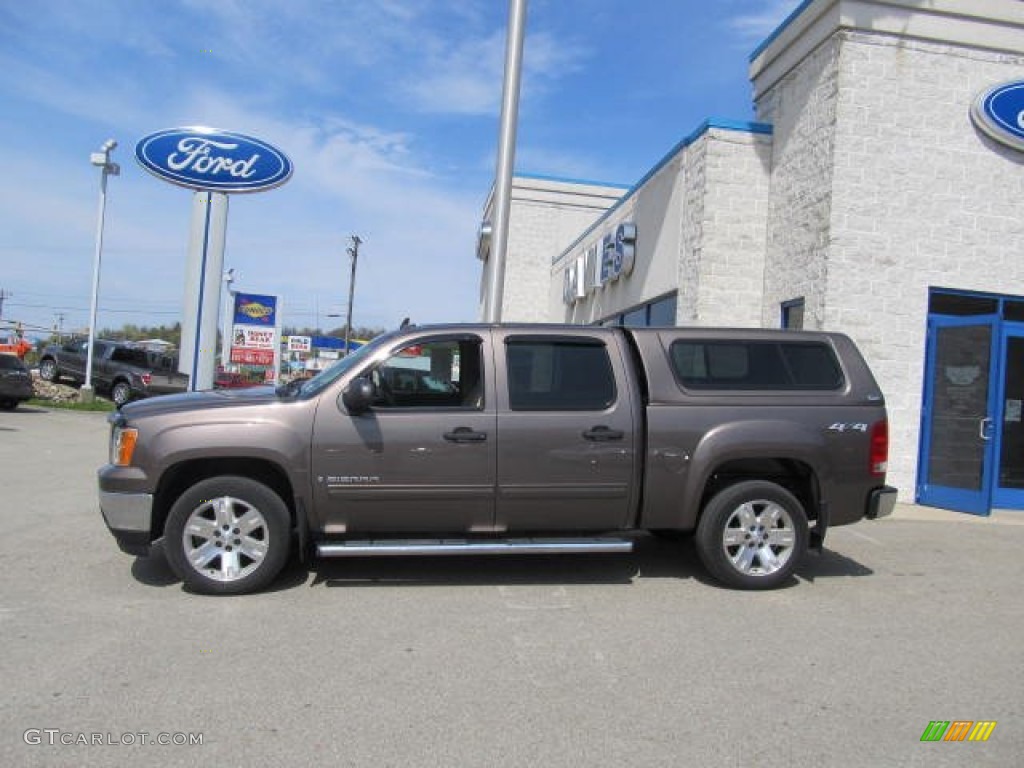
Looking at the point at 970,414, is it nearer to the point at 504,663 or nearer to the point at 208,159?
the point at 504,663

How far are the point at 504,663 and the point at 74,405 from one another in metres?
20.8

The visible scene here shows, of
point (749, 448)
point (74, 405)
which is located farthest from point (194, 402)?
point (74, 405)

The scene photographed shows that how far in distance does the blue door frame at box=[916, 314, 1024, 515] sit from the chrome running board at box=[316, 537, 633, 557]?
6.22m

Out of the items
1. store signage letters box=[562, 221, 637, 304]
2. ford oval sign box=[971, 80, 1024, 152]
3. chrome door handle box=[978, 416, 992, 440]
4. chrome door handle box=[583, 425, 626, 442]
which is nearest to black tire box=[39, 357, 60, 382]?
store signage letters box=[562, 221, 637, 304]

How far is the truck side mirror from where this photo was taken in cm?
526

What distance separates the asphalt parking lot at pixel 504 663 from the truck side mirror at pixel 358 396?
127 centimetres

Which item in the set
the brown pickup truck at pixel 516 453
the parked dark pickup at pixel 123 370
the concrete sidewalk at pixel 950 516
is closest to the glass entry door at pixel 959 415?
the concrete sidewalk at pixel 950 516

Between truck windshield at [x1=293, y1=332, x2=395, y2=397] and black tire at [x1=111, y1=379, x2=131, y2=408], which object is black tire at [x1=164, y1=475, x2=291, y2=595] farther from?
black tire at [x1=111, y1=379, x2=131, y2=408]

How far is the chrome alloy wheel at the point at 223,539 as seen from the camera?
528 cm

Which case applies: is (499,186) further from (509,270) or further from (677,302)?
Answer: (509,270)

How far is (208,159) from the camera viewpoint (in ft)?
42.9

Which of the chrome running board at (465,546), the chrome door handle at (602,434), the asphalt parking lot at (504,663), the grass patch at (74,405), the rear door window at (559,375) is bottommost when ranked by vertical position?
the asphalt parking lot at (504,663)

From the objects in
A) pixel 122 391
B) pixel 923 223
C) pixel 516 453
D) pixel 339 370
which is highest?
pixel 923 223

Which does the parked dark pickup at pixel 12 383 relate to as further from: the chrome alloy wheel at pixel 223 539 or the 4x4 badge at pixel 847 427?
the 4x4 badge at pixel 847 427
